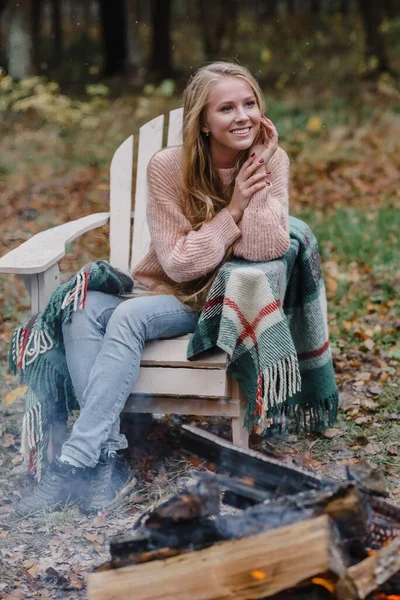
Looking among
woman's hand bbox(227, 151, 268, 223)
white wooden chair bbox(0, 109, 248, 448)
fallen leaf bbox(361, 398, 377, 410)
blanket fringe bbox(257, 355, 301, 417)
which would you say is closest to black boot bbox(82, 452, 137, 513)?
white wooden chair bbox(0, 109, 248, 448)

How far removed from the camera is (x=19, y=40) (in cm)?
1021

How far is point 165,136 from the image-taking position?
3908 mm

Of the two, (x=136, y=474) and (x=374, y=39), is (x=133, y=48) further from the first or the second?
(x=136, y=474)

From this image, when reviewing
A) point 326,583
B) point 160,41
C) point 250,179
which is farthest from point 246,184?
point 160,41

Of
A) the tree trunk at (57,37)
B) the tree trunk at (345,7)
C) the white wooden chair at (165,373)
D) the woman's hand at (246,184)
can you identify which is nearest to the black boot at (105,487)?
the white wooden chair at (165,373)

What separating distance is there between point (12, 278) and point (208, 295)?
9.07 feet

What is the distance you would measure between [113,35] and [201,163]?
1015 cm

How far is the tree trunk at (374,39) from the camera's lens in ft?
38.3

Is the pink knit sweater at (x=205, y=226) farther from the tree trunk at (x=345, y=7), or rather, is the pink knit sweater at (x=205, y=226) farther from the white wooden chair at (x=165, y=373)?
the tree trunk at (x=345, y=7)

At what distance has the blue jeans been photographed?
2.90m

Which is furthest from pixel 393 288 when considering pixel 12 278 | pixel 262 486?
pixel 262 486

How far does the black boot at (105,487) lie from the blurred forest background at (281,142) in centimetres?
6

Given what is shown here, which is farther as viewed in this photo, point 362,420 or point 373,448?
point 362,420

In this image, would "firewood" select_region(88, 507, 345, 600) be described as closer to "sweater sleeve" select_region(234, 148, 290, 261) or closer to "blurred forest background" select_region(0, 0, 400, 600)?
"blurred forest background" select_region(0, 0, 400, 600)
